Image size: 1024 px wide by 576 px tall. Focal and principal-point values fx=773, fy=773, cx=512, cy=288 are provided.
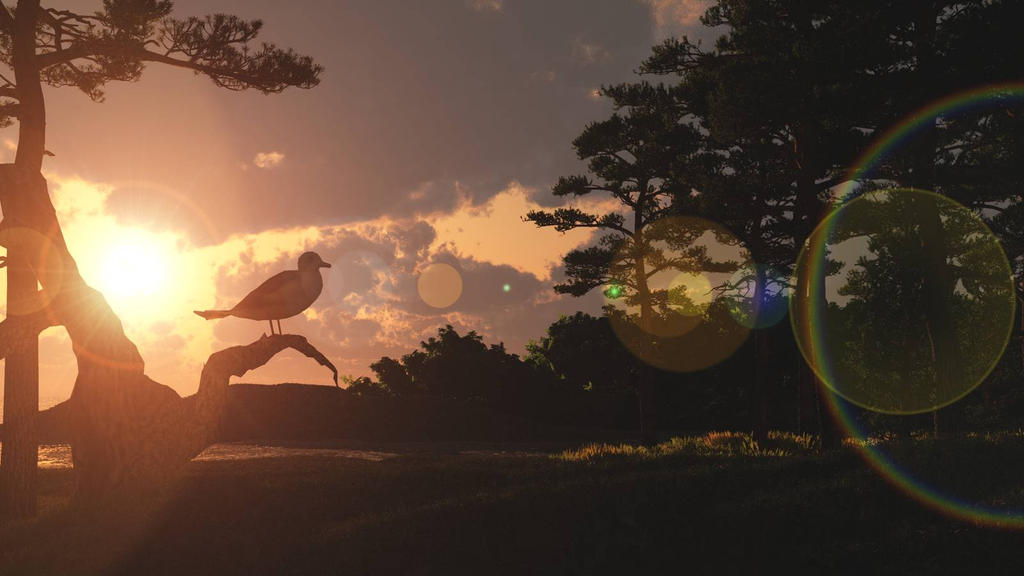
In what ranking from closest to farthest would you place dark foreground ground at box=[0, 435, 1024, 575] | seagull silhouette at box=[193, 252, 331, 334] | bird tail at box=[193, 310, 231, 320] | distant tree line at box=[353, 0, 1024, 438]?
dark foreground ground at box=[0, 435, 1024, 575], seagull silhouette at box=[193, 252, 331, 334], bird tail at box=[193, 310, 231, 320], distant tree line at box=[353, 0, 1024, 438]

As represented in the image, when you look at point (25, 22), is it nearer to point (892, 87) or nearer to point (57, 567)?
point (57, 567)

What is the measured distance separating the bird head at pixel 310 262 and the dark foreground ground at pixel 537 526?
398 centimetres

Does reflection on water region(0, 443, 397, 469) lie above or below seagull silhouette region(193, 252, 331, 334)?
below

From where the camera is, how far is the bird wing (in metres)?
11.2

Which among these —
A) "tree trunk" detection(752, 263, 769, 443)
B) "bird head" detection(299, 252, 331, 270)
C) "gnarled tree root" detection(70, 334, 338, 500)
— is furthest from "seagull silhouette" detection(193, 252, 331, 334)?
"tree trunk" detection(752, 263, 769, 443)

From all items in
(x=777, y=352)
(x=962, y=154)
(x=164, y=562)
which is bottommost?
(x=164, y=562)

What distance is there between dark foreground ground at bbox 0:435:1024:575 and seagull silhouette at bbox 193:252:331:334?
3.41 metres

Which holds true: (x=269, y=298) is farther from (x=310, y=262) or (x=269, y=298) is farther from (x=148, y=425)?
(x=148, y=425)

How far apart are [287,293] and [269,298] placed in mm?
361

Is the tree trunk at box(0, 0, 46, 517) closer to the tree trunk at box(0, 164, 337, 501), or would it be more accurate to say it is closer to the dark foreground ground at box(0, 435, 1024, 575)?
the tree trunk at box(0, 164, 337, 501)

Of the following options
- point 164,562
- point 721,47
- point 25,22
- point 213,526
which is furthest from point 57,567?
point 721,47

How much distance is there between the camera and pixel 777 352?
36.8 m

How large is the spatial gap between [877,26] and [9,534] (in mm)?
20912

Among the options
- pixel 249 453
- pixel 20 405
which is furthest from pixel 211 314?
pixel 249 453
